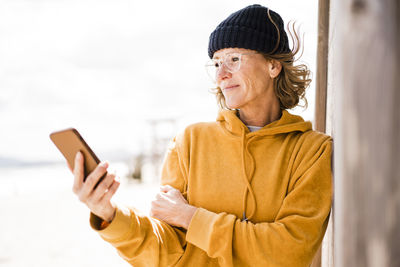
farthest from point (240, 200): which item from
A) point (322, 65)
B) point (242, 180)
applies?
point (322, 65)

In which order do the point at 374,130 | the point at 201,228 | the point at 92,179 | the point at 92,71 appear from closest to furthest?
the point at 374,130
the point at 92,179
the point at 201,228
the point at 92,71

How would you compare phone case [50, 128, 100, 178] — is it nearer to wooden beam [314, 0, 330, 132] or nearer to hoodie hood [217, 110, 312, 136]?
hoodie hood [217, 110, 312, 136]

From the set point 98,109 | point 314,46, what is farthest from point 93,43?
point 314,46

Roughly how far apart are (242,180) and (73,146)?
70cm

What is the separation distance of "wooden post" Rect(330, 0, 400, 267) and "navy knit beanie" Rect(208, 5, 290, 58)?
3.18 feet

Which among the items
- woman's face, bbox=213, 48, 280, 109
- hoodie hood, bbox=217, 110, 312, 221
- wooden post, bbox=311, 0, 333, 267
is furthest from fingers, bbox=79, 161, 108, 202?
wooden post, bbox=311, 0, 333, 267

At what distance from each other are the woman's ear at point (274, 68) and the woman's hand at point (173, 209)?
0.70 m

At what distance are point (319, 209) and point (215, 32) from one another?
874mm

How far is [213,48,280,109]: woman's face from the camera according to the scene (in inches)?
66.0

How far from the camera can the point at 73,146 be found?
126cm

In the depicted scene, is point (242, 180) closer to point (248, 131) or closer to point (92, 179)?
point (248, 131)

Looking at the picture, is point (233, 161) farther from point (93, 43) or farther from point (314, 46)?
point (93, 43)

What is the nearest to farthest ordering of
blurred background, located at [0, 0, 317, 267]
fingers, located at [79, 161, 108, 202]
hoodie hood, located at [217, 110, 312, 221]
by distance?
fingers, located at [79, 161, 108, 202] → hoodie hood, located at [217, 110, 312, 221] → blurred background, located at [0, 0, 317, 267]

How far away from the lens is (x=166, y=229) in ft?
5.05
